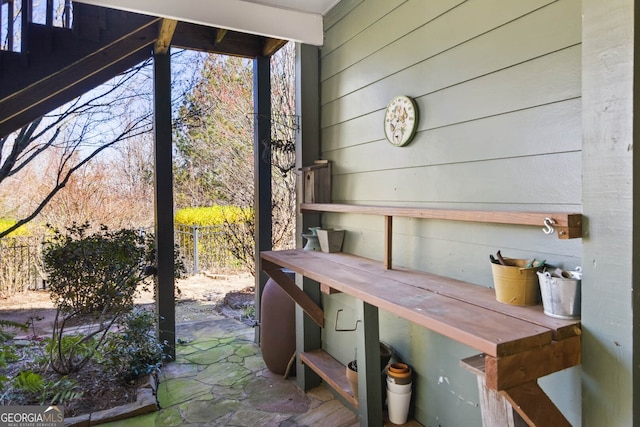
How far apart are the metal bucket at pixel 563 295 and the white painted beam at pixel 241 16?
2158 millimetres

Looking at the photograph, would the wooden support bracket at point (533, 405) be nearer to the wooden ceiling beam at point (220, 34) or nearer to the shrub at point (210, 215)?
the wooden ceiling beam at point (220, 34)

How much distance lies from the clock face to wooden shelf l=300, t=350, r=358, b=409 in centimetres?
134

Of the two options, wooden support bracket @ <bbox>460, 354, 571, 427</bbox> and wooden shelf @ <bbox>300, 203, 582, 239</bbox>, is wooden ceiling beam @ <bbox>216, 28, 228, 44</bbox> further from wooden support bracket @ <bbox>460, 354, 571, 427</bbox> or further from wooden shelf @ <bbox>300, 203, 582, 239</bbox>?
wooden support bracket @ <bbox>460, 354, 571, 427</bbox>

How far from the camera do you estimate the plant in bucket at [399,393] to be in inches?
71.4

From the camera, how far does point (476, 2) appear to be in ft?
4.91

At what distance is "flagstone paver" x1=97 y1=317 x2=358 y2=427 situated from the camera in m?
2.23

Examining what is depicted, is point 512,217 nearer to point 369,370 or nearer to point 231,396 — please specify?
point 369,370

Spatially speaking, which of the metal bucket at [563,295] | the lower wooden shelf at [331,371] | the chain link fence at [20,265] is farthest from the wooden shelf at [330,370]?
the chain link fence at [20,265]

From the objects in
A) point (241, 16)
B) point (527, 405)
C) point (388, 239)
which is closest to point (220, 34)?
point (241, 16)

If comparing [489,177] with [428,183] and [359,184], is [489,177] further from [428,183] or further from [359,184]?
[359,184]

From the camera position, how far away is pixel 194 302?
4.70 metres

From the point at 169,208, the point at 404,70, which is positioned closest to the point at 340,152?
the point at 404,70

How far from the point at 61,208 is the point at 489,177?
4.67 m

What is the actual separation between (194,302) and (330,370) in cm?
286
